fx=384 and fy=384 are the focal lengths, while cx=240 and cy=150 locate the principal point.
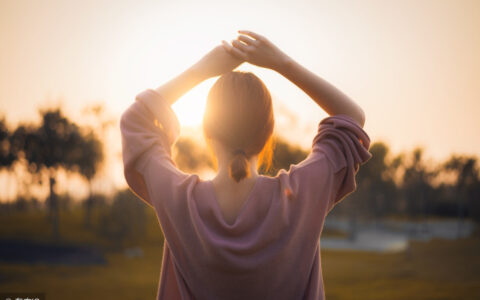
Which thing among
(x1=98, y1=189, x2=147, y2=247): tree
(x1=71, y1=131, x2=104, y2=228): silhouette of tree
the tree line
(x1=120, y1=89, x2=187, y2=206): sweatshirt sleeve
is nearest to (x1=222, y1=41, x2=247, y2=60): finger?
(x1=120, y1=89, x2=187, y2=206): sweatshirt sleeve

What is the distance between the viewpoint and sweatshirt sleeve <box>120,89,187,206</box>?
179cm

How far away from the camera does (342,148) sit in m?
1.79

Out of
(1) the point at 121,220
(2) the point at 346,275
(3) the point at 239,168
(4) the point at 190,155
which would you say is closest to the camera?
(3) the point at 239,168

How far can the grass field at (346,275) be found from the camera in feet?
60.7

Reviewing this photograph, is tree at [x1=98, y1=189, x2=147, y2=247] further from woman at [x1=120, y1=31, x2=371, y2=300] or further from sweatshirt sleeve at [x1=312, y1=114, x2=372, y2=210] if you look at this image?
sweatshirt sleeve at [x1=312, y1=114, x2=372, y2=210]

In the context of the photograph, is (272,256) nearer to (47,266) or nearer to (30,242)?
(47,266)

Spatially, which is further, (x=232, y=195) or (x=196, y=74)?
(x=196, y=74)

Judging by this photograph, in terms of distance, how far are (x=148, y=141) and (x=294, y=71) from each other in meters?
0.78

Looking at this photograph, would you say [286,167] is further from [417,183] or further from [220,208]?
[220,208]

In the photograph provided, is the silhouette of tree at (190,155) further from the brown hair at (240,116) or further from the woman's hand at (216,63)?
the brown hair at (240,116)

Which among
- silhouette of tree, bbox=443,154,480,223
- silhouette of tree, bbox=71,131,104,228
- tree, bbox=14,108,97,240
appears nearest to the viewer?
tree, bbox=14,108,97,240

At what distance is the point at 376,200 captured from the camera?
6838 centimetres

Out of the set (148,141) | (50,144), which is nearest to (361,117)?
(148,141)

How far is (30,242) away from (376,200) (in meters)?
54.9
